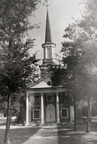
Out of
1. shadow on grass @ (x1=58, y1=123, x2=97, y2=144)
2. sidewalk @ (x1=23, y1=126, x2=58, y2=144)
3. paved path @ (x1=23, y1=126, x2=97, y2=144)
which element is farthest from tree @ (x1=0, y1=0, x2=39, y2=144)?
shadow on grass @ (x1=58, y1=123, x2=97, y2=144)

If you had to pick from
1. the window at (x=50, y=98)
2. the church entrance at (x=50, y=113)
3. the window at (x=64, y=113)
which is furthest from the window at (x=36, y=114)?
the window at (x=64, y=113)

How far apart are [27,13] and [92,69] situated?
20.6 ft

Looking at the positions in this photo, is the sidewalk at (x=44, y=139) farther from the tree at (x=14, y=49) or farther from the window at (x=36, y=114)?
the window at (x=36, y=114)

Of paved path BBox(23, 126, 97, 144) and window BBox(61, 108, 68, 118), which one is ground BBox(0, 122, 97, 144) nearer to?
paved path BBox(23, 126, 97, 144)

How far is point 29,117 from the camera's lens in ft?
134

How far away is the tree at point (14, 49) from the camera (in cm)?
1486

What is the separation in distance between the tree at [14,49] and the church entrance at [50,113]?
26540 millimetres

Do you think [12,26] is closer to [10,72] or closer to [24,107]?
[10,72]

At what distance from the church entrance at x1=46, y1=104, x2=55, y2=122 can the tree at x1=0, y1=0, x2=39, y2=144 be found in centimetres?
2654

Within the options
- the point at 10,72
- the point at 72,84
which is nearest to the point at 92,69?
the point at 10,72

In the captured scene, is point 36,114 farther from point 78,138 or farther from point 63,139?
point 63,139

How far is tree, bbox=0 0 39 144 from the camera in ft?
48.8

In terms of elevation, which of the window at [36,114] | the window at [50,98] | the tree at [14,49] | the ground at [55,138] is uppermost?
the tree at [14,49]

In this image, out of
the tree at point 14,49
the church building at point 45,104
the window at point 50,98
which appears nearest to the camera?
the tree at point 14,49
